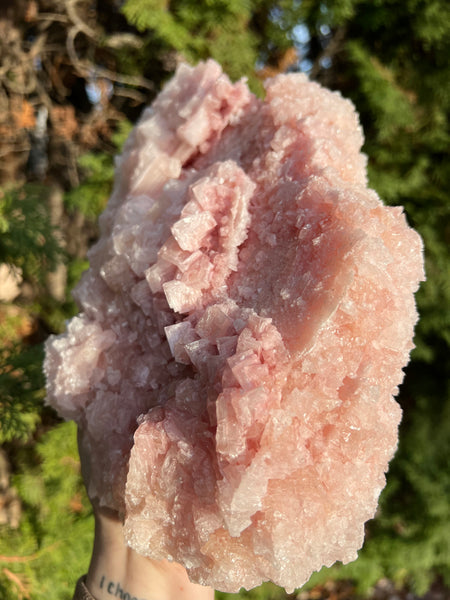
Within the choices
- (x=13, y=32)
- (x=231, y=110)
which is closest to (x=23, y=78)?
(x=13, y=32)

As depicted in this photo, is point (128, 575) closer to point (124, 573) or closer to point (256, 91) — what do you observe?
point (124, 573)

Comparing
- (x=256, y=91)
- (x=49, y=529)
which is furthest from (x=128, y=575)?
(x=256, y=91)

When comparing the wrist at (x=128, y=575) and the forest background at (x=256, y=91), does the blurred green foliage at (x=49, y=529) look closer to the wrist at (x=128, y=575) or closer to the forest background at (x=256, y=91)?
the forest background at (x=256, y=91)

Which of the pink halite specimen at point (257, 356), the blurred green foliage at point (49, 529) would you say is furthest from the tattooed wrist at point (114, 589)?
the blurred green foliage at point (49, 529)

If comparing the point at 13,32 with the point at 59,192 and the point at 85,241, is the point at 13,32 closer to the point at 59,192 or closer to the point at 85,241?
the point at 59,192

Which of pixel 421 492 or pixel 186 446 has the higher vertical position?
pixel 186 446

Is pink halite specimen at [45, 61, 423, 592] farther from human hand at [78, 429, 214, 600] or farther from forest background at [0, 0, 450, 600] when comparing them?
forest background at [0, 0, 450, 600]
